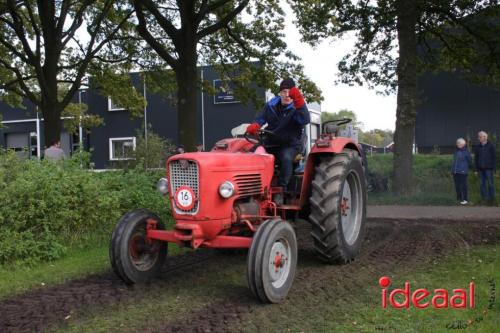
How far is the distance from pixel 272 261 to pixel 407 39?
1045cm

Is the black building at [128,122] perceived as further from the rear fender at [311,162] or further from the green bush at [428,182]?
the rear fender at [311,162]

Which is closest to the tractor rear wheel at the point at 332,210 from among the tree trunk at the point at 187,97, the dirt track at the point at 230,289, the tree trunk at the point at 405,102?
the dirt track at the point at 230,289

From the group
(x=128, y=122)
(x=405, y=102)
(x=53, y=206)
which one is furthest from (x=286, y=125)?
(x=128, y=122)

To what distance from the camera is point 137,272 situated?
5535mm

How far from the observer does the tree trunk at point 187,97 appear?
1293 centimetres

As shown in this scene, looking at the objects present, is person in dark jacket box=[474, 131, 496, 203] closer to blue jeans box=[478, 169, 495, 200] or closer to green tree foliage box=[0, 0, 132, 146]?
blue jeans box=[478, 169, 495, 200]

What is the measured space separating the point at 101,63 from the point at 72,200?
14.8 metres

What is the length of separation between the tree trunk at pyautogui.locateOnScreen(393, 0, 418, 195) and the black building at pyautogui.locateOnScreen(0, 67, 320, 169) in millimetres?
14691

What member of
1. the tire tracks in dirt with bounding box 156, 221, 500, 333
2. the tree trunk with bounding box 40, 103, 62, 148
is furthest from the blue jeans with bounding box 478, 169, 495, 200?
the tree trunk with bounding box 40, 103, 62, 148

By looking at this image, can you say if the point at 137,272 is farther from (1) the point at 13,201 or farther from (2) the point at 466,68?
(2) the point at 466,68

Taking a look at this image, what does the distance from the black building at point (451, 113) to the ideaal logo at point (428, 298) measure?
805 inches

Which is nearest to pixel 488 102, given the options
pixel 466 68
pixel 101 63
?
pixel 466 68

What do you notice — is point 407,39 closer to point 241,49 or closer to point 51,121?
point 241,49

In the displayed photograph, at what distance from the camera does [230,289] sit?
543 centimetres
